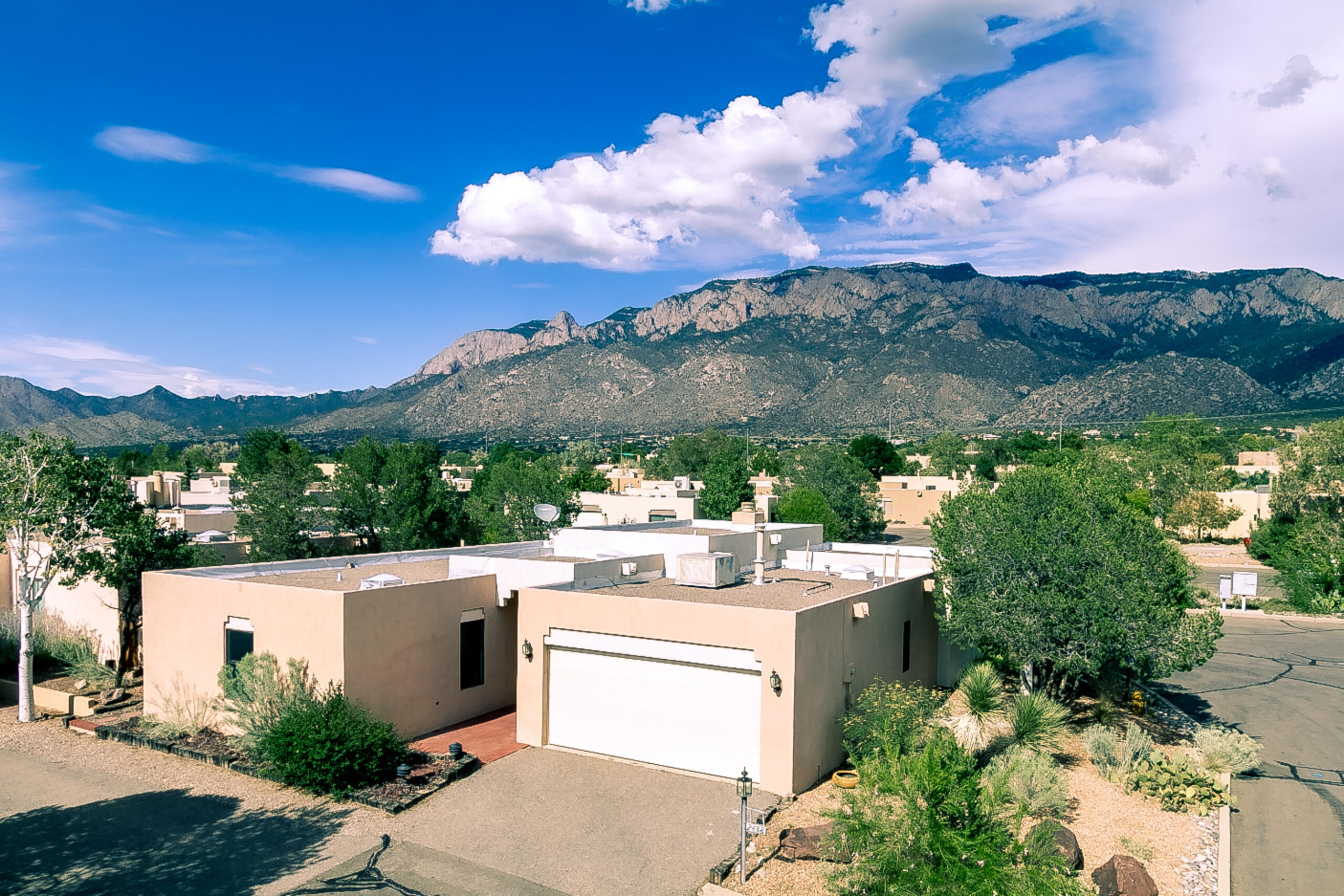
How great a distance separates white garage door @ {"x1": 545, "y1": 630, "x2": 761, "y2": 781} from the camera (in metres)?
12.9

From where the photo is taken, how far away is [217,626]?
49.2 ft

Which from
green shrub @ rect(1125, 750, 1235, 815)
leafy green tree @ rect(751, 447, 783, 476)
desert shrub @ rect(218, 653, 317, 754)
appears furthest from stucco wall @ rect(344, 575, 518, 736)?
leafy green tree @ rect(751, 447, 783, 476)

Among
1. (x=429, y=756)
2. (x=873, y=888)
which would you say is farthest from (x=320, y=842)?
(x=873, y=888)

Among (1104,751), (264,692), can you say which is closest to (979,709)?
(1104,751)

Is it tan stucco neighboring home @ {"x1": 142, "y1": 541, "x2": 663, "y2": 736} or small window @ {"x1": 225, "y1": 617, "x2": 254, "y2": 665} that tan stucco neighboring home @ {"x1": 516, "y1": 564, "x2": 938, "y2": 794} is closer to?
tan stucco neighboring home @ {"x1": 142, "y1": 541, "x2": 663, "y2": 736}

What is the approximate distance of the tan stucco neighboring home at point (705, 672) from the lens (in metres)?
12.4

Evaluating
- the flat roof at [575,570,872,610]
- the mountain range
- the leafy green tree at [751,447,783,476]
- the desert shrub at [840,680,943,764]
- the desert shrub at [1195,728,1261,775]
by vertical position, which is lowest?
the desert shrub at [1195,728,1261,775]

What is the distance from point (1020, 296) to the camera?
117625 millimetres

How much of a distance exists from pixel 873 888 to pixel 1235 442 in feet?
321

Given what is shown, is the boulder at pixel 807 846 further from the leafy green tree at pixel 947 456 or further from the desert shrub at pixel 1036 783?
the leafy green tree at pixel 947 456

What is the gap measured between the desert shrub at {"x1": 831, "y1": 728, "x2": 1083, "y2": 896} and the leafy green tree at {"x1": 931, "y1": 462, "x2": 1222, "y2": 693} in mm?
7322

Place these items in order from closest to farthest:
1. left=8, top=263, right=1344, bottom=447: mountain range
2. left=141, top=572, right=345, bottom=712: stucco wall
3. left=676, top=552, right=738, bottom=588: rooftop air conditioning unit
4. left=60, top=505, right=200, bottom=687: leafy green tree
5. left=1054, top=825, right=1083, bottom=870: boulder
→ left=1054, top=825, right=1083, bottom=870: boulder
left=141, top=572, right=345, bottom=712: stucco wall
left=676, top=552, right=738, bottom=588: rooftop air conditioning unit
left=60, top=505, right=200, bottom=687: leafy green tree
left=8, top=263, right=1344, bottom=447: mountain range

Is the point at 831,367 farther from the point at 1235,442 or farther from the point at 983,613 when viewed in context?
the point at 983,613

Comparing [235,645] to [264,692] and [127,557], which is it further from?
[127,557]
